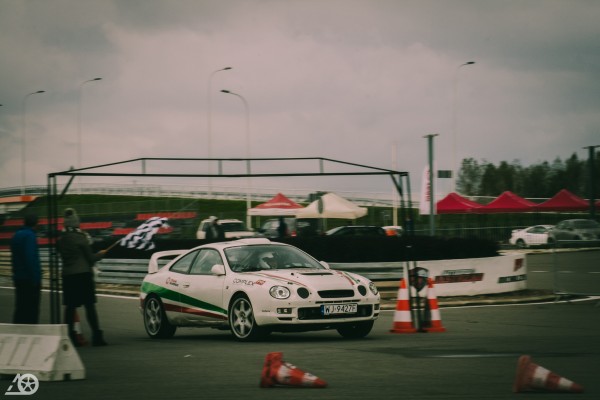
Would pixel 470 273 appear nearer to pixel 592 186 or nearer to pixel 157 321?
pixel 157 321

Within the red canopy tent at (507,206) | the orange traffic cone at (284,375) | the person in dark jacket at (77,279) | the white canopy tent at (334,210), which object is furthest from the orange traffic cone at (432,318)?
the red canopy tent at (507,206)

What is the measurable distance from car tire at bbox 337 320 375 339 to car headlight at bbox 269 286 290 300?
1089 millimetres

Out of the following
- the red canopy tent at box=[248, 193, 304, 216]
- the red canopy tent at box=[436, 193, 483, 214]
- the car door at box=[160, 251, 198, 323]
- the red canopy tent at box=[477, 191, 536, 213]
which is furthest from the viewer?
the red canopy tent at box=[436, 193, 483, 214]

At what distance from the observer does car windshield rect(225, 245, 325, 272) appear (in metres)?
14.3

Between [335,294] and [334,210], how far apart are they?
27693 millimetres

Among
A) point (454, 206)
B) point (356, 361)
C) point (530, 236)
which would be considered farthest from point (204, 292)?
point (530, 236)

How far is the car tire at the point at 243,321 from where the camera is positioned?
13.5 m

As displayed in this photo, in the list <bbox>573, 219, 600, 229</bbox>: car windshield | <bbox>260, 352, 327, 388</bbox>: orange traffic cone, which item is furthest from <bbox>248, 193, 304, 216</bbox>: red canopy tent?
<bbox>260, 352, 327, 388</bbox>: orange traffic cone

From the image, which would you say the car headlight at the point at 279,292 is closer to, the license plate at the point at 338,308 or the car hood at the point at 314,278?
the car hood at the point at 314,278

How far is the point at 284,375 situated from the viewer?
872 centimetres

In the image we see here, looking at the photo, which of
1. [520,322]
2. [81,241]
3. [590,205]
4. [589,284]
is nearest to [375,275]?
[589,284]

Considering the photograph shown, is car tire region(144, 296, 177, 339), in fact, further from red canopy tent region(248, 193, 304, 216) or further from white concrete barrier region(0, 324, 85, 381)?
red canopy tent region(248, 193, 304, 216)

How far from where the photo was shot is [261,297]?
1338 centimetres

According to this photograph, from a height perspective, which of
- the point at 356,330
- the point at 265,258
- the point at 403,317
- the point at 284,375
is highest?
the point at 265,258
